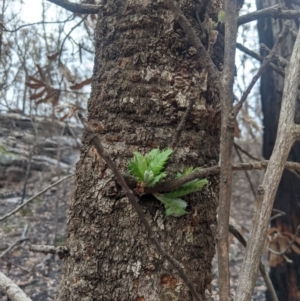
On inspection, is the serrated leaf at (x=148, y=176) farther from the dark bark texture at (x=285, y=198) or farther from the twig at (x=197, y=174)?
the dark bark texture at (x=285, y=198)

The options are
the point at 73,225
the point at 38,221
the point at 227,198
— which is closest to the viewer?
the point at 227,198

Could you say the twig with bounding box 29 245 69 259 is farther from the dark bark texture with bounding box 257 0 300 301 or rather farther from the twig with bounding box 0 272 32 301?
the dark bark texture with bounding box 257 0 300 301

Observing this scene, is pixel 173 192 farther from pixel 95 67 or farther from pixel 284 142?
pixel 95 67

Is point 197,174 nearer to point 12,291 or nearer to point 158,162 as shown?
point 158,162

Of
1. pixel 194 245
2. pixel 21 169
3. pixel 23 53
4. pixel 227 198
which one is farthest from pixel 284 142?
pixel 21 169

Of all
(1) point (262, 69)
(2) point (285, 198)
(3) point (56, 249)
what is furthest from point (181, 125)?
(2) point (285, 198)

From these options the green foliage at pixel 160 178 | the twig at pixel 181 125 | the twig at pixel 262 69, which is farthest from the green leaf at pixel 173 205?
the twig at pixel 262 69
